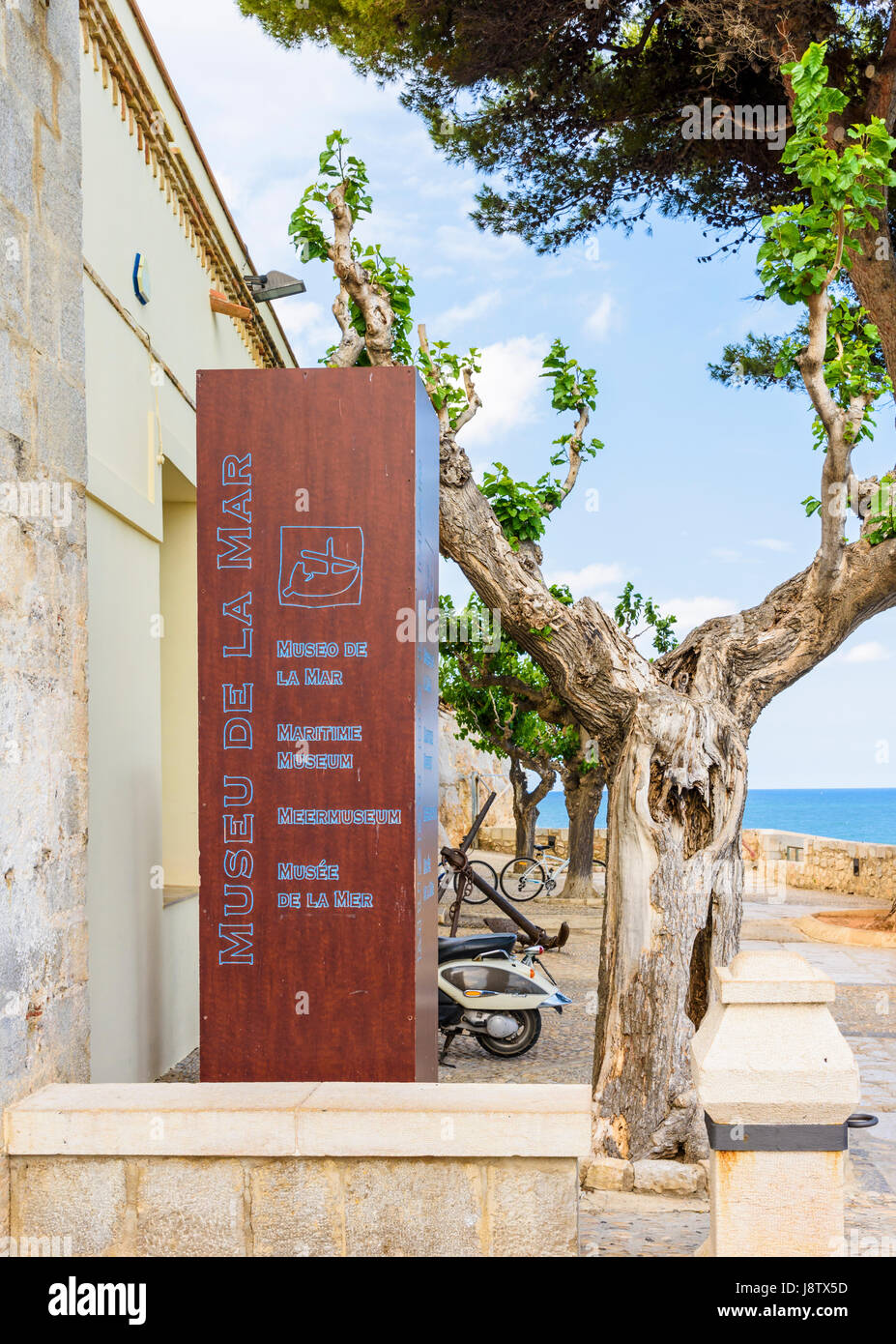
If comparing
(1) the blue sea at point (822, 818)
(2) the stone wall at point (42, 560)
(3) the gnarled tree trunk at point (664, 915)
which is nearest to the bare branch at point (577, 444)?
(3) the gnarled tree trunk at point (664, 915)

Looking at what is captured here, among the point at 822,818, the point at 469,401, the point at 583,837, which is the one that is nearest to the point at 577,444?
the point at 469,401

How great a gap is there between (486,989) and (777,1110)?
492 centimetres

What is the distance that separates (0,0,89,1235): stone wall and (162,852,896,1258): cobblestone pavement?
2.06m

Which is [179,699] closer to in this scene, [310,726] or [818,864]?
[310,726]

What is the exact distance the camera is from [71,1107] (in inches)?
115

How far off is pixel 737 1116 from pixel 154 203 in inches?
237

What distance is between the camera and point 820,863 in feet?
63.2

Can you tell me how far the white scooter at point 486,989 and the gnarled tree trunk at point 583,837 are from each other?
10331 millimetres

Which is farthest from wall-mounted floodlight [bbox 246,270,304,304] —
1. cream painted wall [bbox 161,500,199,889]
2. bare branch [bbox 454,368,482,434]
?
bare branch [bbox 454,368,482,434]

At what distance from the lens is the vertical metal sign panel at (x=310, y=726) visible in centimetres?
367

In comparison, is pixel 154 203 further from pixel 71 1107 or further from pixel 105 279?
pixel 71 1107

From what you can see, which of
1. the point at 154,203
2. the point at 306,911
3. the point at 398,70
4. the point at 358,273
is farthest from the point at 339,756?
the point at 398,70

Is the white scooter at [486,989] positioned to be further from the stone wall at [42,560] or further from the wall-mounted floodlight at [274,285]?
the wall-mounted floodlight at [274,285]

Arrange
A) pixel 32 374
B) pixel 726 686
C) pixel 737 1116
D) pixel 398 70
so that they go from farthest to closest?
pixel 398 70
pixel 726 686
pixel 32 374
pixel 737 1116
